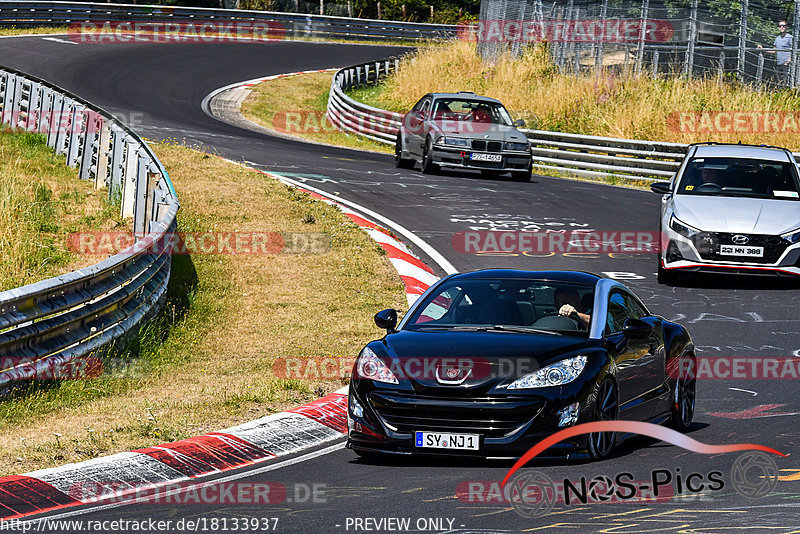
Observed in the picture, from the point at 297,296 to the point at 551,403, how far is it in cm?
770

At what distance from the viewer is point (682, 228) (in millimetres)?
16250

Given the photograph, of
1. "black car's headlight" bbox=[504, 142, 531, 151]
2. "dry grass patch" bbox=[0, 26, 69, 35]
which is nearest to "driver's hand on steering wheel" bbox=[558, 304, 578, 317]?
"black car's headlight" bbox=[504, 142, 531, 151]

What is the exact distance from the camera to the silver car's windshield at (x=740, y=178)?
1705 cm

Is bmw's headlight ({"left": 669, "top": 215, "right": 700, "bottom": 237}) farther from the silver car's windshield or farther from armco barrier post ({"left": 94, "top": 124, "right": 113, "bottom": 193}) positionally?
armco barrier post ({"left": 94, "top": 124, "right": 113, "bottom": 193})

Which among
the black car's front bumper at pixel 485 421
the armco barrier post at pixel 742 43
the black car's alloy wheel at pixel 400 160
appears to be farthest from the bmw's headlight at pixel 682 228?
the armco barrier post at pixel 742 43

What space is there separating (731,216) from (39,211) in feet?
31.1

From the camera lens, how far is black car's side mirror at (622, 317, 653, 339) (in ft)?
28.5

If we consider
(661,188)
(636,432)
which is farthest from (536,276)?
(661,188)

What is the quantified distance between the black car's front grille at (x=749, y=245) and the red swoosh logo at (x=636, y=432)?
7.05 m

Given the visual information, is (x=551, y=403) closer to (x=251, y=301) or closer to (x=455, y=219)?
(x=251, y=301)

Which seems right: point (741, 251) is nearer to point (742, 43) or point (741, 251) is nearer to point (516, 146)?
point (516, 146)

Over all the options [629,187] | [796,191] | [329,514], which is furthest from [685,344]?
[629,187]

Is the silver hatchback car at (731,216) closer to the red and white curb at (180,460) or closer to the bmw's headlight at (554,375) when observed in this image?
the red and white curb at (180,460)

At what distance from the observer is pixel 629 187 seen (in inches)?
1091
